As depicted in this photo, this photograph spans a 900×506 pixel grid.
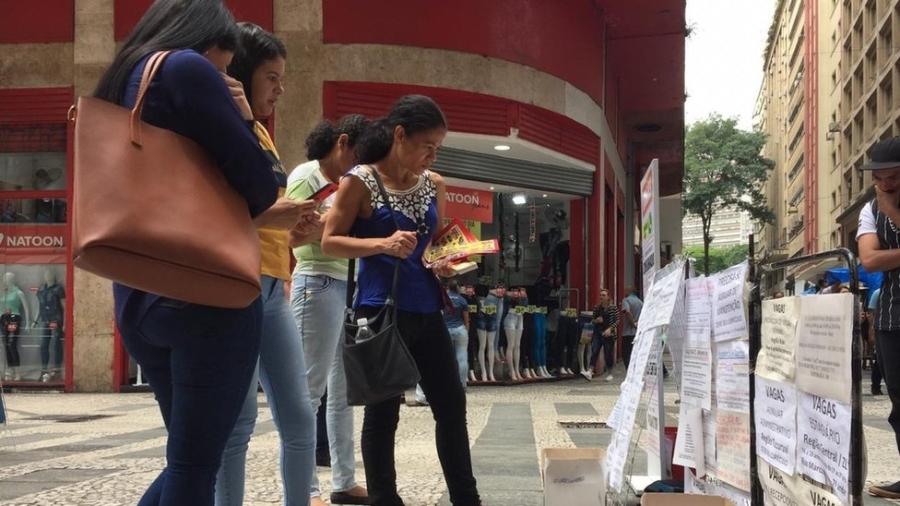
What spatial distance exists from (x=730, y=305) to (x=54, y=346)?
1038cm

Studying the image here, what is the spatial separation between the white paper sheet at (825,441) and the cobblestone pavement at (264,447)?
63.6 inches

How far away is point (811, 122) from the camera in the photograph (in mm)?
54219

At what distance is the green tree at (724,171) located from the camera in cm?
5247

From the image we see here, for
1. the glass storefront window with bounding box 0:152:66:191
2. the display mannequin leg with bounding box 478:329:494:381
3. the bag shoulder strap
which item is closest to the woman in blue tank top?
the bag shoulder strap

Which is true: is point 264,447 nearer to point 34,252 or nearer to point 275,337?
point 275,337

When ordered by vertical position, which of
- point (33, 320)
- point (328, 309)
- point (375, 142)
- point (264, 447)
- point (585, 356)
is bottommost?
point (585, 356)

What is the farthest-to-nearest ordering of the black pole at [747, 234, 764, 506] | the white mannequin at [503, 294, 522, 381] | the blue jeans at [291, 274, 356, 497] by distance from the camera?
the white mannequin at [503, 294, 522, 381]
the blue jeans at [291, 274, 356, 497]
the black pole at [747, 234, 764, 506]

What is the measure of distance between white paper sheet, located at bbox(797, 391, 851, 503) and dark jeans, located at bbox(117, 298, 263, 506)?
163 centimetres

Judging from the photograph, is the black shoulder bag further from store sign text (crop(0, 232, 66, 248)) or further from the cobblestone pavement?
store sign text (crop(0, 232, 66, 248))

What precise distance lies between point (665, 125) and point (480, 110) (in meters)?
14.4

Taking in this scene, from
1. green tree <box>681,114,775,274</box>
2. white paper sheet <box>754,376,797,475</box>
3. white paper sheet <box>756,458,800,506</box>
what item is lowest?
white paper sheet <box>756,458,800,506</box>

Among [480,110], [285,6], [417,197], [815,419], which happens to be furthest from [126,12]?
[815,419]

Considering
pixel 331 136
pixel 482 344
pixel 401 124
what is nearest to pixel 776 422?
pixel 401 124

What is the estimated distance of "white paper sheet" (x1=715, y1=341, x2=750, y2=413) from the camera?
117 inches
